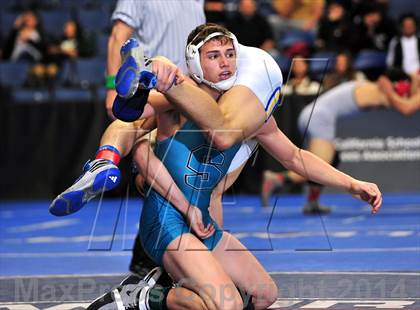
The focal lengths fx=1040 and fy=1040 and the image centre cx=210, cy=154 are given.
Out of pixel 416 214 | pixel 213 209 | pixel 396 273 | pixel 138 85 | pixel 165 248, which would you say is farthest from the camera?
pixel 416 214

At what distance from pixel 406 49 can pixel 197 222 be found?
8454 millimetres

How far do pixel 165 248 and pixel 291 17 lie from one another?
10171mm

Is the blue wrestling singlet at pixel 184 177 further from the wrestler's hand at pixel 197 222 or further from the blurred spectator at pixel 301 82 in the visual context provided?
the blurred spectator at pixel 301 82

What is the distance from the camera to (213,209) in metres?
5.46

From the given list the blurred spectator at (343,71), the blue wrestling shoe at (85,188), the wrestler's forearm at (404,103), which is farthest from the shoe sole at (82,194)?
the blurred spectator at (343,71)

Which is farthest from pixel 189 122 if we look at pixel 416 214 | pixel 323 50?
pixel 323 50

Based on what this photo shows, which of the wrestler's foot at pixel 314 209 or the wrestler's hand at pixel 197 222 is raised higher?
the wrestler's hand at pixel 197 222

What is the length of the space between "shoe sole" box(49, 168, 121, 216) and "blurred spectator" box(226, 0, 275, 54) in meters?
8.64

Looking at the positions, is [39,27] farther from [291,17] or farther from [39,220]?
[39,220]

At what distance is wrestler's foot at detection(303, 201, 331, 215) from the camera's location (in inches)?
394

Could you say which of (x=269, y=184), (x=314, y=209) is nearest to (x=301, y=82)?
(x=269, y=184)

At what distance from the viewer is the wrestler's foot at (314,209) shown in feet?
32.8

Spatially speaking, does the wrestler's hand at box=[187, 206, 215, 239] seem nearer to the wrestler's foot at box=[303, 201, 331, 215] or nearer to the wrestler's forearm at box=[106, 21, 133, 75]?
the wrestler's forearm at box=[106, 21, 133, 75]

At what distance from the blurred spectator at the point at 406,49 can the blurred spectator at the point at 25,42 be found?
179 inches
